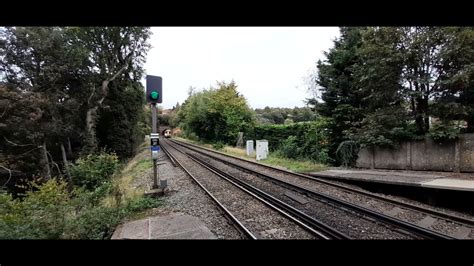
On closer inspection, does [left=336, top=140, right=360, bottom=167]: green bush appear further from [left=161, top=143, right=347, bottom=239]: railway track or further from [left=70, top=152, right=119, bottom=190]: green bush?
[left=70, top=152, right=119, bottom=190]: green bush

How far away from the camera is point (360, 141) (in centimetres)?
1257

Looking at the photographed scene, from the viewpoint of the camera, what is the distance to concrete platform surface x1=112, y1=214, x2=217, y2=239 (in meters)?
4.86

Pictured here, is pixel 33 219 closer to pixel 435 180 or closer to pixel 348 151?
pixel 435 180

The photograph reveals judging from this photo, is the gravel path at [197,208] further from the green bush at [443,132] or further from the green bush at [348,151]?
the green bush at [443,132]

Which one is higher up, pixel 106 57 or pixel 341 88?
pixel 106 57

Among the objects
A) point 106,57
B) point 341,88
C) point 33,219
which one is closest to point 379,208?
point 33,219

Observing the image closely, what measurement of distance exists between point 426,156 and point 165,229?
10.3 meters

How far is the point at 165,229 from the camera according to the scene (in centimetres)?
522

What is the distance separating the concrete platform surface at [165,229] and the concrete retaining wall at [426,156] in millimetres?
9465

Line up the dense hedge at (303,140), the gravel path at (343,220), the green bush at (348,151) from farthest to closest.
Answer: the dense hedge at (303,140) < the green bush at (348,151) < the gravel path at (343,220)

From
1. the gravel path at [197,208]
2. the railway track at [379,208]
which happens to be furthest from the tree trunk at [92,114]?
the railway track at [379,208]

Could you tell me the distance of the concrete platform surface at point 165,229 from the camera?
15.9 ft
